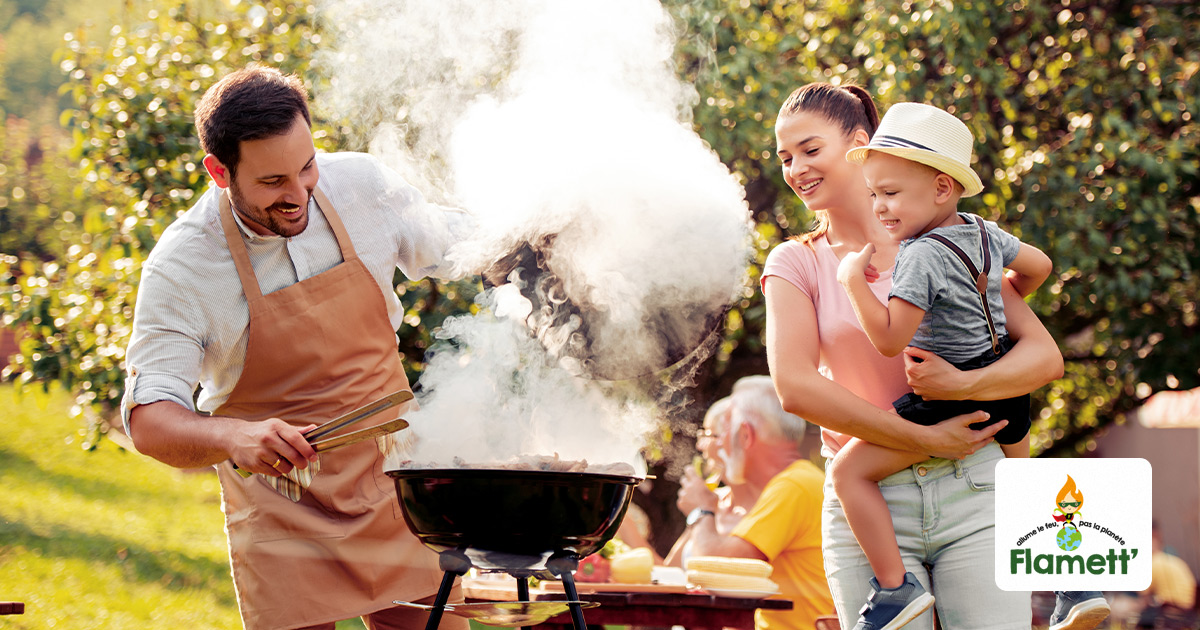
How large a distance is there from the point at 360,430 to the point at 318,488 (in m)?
0.52

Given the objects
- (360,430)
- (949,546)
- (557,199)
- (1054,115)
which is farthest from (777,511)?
(1054,115)

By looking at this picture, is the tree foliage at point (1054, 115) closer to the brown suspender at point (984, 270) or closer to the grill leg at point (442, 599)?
the brown suspender at point (984, 270)

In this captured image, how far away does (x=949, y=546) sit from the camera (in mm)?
1975

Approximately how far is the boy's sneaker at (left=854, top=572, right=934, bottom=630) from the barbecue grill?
59 centimetres

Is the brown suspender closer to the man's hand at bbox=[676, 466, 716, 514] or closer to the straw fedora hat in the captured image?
the straw fedora hat

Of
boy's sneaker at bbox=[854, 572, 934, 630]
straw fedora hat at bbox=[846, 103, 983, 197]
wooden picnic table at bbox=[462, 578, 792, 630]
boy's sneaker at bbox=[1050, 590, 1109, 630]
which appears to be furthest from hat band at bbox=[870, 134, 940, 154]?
wooden picnic table at bbox=[462, 578, 792, 630]

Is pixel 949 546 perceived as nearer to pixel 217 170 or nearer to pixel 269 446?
pixel 269 446

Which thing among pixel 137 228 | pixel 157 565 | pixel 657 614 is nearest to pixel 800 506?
pixel 657 614

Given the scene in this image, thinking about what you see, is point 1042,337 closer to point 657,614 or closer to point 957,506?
point 957,506

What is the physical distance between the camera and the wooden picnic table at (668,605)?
3.36 meters

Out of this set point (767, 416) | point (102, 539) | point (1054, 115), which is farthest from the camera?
point (102, 539)

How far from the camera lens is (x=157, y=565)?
7.29 m

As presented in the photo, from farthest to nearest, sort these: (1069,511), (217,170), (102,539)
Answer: (102,539) → (1069,511) → (217,170)

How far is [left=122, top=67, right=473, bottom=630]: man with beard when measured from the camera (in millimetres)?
2289
